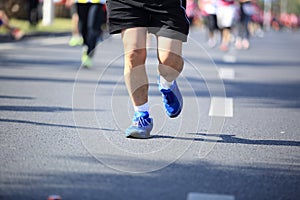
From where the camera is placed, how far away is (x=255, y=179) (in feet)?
15.3

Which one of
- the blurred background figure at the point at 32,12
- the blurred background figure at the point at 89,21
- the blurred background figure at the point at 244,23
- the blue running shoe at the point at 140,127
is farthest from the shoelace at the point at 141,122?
the blurred background figure at the point at 32,12

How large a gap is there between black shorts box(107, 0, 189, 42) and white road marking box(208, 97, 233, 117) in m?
1.72

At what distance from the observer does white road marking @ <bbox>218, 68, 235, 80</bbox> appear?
472 inches

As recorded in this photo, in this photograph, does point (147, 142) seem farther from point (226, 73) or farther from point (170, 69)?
point (226, 73)

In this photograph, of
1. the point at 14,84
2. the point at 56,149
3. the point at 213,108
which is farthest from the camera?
the point at 14,84

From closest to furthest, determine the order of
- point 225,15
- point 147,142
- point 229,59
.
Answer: point 147,142
point 229,59
point 225,15

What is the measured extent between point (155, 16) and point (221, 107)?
2484mm

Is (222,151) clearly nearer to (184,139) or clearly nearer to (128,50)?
(184,139)

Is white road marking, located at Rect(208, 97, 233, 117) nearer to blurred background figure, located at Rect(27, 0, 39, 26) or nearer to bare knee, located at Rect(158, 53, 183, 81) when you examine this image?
bare knee, located at Rect(158, 53, 183, 81)

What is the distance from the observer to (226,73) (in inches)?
503

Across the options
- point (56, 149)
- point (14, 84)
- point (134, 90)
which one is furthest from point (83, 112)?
A: point (14, 84)

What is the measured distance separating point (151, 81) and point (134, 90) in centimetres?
395

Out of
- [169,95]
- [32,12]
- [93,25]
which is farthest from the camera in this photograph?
[32,12]

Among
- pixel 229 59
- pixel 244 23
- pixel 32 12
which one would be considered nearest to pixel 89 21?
pixel 229 59
